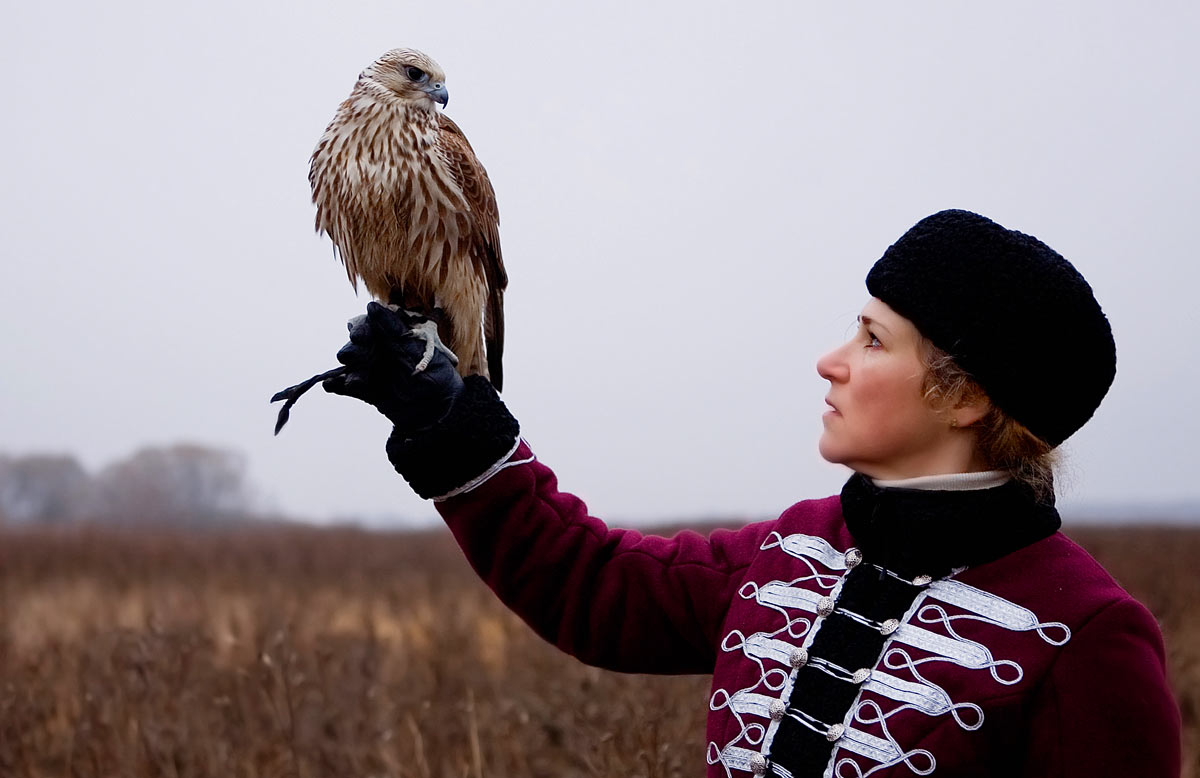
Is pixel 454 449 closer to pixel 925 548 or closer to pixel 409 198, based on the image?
pixel 409 198

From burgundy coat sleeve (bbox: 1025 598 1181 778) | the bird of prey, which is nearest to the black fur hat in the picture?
burgundy coat sleeve (bbox: 1025 598 1181 778)

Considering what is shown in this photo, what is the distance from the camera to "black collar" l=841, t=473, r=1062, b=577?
5.39ft

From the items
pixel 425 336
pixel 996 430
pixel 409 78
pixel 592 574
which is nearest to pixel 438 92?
pixel 409 78

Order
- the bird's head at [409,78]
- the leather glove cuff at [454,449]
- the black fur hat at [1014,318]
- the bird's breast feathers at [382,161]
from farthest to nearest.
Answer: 1. the bird's head at [409,78]
2. the bird's breast feathers at [382,161]
3. the leather glove cuff at [454,449]
4. the black fur hat at [1014,318]

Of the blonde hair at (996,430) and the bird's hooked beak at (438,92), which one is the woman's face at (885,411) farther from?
the bird's hooked beak at (438,92)

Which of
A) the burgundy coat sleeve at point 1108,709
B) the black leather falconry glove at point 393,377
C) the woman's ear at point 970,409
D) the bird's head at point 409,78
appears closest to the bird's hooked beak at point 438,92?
the bird's head at point 409,78

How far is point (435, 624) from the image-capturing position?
5719mm

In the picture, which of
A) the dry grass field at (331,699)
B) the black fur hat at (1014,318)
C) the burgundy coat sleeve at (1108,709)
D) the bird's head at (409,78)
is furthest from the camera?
the dry grass field at (331,699)

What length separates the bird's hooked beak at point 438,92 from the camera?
2.37 m

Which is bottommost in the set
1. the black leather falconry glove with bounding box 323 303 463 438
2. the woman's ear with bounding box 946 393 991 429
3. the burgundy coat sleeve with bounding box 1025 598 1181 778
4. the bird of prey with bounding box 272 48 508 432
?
the burgundy coat sleeve with bounding box 1025 598 1181 778

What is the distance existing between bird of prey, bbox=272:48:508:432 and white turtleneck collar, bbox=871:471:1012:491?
3.13 feet

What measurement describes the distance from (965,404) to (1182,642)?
14.9 feet

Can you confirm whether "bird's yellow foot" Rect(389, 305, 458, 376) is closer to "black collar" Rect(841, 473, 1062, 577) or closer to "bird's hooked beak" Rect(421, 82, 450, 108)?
"bird's hooked beak" Rect(421, 82, 450, 108)

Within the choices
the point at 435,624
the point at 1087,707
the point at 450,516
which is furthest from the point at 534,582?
the point at 435,624
